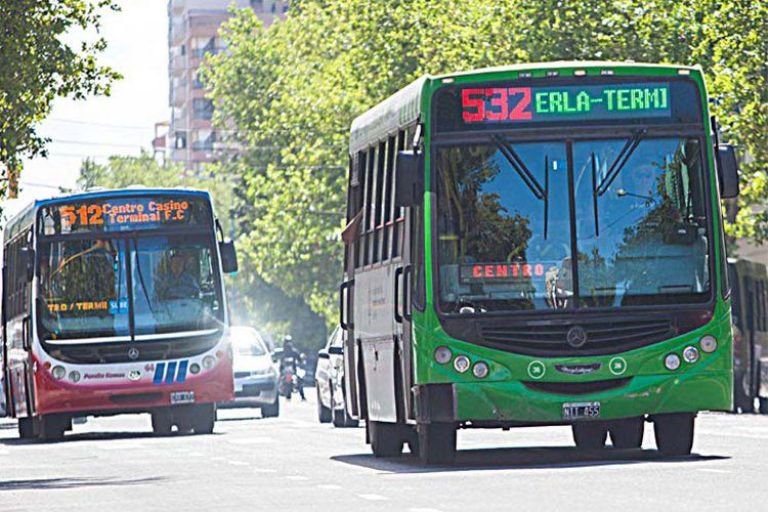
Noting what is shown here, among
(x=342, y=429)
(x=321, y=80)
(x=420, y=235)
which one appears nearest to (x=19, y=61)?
(x=342, y=429)

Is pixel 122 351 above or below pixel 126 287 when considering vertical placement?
below

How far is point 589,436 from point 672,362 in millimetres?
3494

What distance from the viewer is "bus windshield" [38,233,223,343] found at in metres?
34.3

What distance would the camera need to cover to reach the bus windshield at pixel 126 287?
34.3 metres

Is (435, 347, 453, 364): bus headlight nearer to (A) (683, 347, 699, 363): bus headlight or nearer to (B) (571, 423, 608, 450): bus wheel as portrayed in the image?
(A) (683, 347, 699, 363): bus headlight

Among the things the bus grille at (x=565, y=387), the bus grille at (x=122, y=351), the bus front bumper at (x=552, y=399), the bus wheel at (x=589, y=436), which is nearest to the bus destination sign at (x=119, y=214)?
the bus grille at (x=122, y=351)

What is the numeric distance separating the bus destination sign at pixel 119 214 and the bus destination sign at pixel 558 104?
14.0 meters

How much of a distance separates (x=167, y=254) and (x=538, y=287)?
1446 centimetres

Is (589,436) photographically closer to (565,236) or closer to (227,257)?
(565,236)

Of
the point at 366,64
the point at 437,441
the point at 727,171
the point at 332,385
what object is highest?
the point at 366,64

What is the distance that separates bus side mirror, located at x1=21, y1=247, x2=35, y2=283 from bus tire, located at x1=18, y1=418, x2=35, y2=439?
11.1 feet

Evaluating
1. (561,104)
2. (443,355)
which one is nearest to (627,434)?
(443,355)

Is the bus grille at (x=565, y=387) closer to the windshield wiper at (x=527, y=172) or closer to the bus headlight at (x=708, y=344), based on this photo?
the bus headlight at (x=708, y=344)

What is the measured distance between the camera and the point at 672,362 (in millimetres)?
20750
